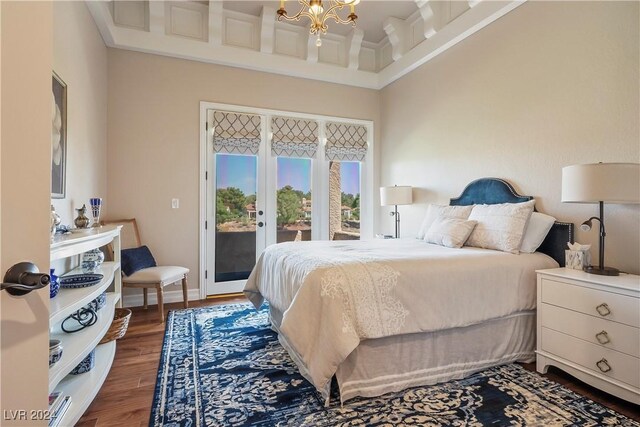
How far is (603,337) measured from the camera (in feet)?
6.19

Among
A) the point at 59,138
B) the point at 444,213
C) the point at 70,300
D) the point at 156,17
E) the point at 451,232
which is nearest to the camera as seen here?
the point at 70,300

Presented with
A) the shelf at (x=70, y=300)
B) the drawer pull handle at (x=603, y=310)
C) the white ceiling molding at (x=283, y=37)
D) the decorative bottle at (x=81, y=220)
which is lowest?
the drawer pull handle at (x=603, y=310)

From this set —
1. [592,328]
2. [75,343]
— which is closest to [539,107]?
[592,328]

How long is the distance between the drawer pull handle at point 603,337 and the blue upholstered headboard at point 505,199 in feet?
2.62

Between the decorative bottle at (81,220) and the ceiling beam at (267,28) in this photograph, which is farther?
the ceiling beam at (267,28)

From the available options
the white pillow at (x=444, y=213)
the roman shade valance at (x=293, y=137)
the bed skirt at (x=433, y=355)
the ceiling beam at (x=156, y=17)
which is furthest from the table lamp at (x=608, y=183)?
the ceiling beam at (x=156, y=17)

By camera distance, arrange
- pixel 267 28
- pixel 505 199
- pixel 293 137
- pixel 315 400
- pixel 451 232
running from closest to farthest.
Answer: pixel 315 400
pixel 451 232
pixel 505 199
pixel 267 28
pixel 293 137

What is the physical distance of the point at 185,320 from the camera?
320cm

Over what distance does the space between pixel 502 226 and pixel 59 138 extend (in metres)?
3.41

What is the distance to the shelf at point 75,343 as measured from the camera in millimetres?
1456

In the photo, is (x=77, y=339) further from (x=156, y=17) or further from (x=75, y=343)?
(x=156, y=17)

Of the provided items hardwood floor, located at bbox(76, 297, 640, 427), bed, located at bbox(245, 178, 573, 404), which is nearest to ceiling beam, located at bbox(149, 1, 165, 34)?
bed, located at bbox(245, 178, 573, 404)

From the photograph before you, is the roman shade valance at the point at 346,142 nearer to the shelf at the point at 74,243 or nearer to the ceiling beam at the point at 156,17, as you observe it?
the ceiling beam at the point at 156,17

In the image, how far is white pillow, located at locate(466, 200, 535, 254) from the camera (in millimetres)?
2564
